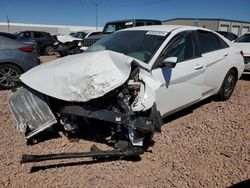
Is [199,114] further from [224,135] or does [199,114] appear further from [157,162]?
[157,162]

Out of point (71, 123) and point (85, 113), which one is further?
point (71, 123)

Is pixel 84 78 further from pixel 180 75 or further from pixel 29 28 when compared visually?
pixel 29 28

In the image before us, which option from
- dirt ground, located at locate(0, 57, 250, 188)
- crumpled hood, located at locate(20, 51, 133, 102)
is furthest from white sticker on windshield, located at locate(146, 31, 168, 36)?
dirt ground, located at locate(0, 57, 250, 188)

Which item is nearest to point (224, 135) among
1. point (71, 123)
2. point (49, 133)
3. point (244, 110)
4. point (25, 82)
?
point (244, 110)

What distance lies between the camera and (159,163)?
324cm

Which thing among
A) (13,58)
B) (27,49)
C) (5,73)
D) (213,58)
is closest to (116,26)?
(27,49)

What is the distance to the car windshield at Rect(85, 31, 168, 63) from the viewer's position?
3.85 m

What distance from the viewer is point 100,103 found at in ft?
10.6

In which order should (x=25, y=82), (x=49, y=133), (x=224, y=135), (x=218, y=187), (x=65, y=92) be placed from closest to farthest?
1. (x=218, y=187)
2. (x=65, y=92)
3. (x=25, y=82)
4. (x=49, y=133)
5. (x=224, y=135)

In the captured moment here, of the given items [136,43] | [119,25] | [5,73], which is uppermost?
[136,43]

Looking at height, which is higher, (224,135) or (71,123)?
(71,123)

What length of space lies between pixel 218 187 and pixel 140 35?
8.57 feet

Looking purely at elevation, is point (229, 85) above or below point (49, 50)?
above

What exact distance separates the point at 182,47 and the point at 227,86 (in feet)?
6.27
